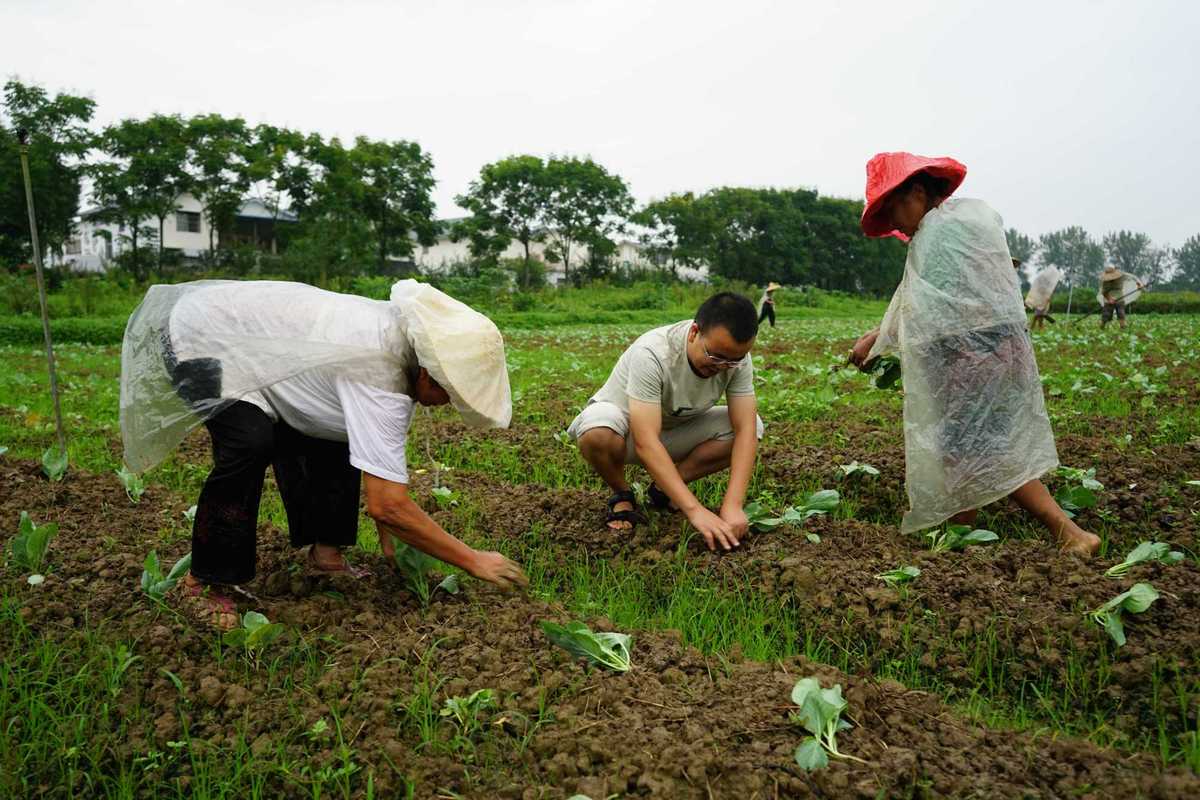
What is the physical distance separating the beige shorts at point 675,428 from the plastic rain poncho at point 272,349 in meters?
1.12

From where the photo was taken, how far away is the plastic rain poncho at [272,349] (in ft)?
8.04

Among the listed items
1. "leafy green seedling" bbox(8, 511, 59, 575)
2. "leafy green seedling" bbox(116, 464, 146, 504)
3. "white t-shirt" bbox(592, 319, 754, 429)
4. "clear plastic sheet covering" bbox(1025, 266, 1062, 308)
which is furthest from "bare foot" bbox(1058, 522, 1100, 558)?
"clear plastic sheet covering" bbox(1025, 266, 1062, 308)

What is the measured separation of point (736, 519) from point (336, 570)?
150 cm

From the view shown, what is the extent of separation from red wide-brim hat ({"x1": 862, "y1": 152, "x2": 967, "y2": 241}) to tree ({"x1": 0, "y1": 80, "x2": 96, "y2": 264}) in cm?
2353

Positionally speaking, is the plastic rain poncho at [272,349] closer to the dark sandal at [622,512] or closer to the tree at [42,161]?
the dark sandal at [622,512]

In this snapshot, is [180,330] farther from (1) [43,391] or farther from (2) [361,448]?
(1) [43,391]

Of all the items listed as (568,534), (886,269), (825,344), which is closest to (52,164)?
(825,344)

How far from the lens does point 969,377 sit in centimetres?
316

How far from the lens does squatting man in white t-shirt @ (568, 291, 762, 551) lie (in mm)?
3143

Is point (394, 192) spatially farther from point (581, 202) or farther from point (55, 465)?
point (55, 465)

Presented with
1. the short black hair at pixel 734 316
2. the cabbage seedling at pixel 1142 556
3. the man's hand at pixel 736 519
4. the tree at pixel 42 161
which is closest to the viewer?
the cabbage seedling at pixel 1142 556

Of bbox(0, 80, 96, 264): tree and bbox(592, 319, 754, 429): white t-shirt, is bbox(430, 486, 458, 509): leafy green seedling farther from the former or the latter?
bbox(0, 80, 96, 264): tree

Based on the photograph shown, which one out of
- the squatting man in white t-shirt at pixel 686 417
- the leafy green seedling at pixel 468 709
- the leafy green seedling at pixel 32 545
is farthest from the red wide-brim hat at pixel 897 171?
the leafy green seedling at pixel 32 545

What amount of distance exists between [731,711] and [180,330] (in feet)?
6.34
